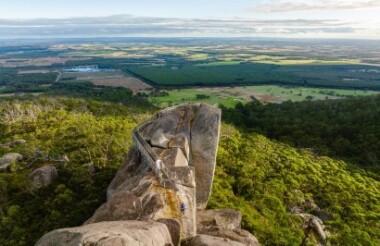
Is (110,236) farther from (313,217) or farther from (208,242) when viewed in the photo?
(313,217)

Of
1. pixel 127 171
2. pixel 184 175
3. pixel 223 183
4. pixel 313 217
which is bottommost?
pixel 313 217

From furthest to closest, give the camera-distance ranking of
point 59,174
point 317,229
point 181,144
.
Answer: point 59,174
point 317,229
point 181,144

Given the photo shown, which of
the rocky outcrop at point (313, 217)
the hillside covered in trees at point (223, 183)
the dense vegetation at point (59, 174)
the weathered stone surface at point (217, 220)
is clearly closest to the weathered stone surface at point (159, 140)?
the weathered stone surface at point (217, 220)

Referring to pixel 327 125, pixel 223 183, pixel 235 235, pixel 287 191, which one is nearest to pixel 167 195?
pixel 235 235

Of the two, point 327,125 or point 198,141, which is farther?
point 327,125

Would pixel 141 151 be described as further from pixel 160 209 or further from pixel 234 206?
pixel 234 206

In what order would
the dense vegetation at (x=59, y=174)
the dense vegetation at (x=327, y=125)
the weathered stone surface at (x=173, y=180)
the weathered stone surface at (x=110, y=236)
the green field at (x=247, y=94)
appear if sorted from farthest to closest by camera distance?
the green field at (x=247, y=94) < the dense vegetation at (x=327, y=125) < the dense vegetation at (x=59, y=174) < the weathered stone surface at (x=173, y=180) < the weathered stone surface at (x=110, y=236)

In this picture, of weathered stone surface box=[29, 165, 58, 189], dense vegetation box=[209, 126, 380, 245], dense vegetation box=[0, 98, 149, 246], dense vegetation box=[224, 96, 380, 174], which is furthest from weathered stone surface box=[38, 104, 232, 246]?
dense vegetation box=[224, 96, 380, 174]

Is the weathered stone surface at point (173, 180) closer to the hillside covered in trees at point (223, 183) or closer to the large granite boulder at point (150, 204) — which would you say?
the large granite boulder at point (150, 204)
